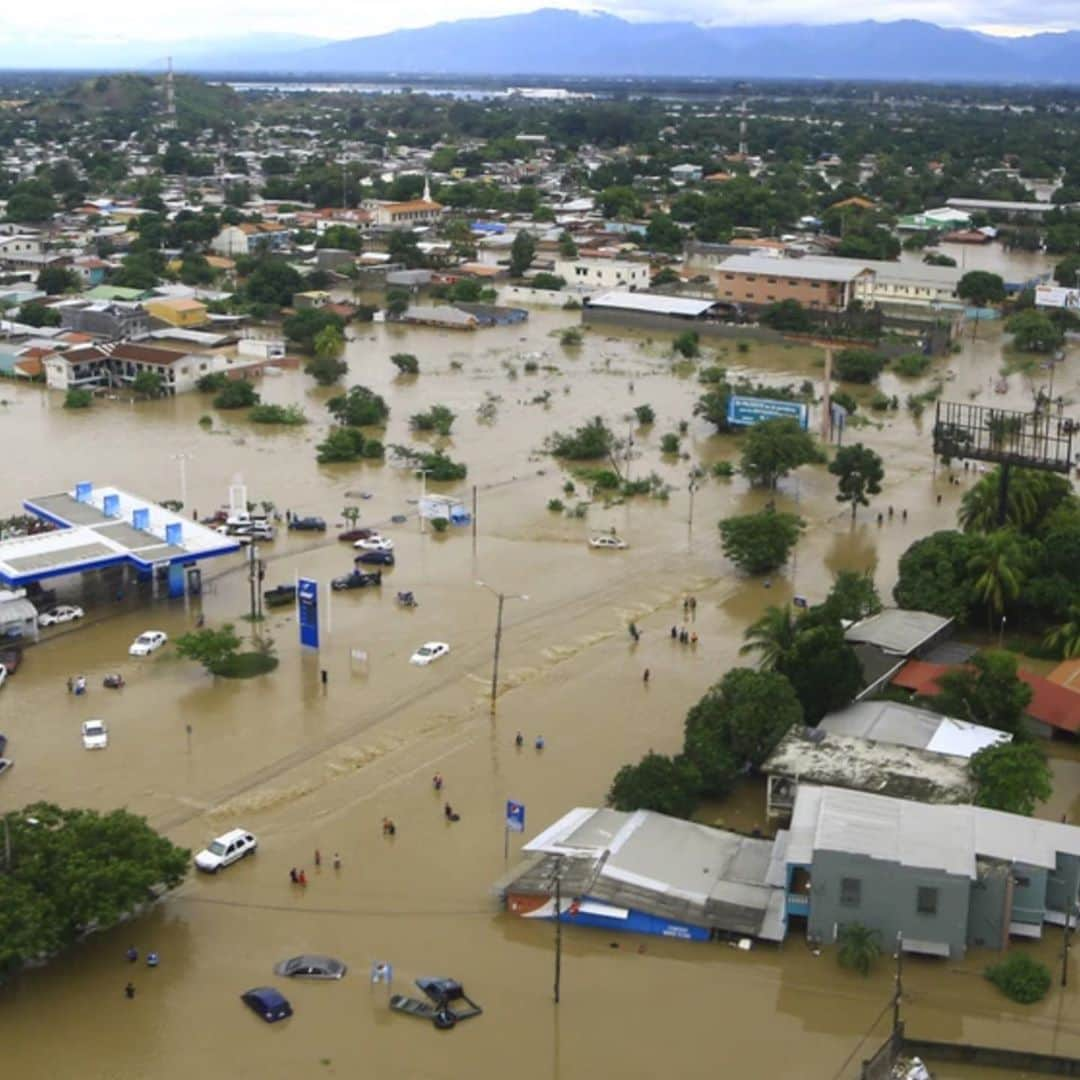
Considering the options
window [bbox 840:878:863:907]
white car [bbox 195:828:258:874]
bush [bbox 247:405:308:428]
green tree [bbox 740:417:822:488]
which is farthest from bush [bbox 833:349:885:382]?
white car [bbox 195:828:258:874]

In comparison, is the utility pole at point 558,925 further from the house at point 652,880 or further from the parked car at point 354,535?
the parked car at point 354,535

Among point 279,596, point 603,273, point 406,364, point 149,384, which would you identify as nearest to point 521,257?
point 603,273

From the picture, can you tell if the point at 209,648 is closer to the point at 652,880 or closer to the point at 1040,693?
the point at 652,880

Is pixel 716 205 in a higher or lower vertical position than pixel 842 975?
higher

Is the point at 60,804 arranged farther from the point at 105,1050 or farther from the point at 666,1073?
the point at 666,1073

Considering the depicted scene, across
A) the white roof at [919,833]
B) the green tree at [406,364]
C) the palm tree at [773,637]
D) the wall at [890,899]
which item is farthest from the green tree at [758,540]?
the green tree at [406,364]

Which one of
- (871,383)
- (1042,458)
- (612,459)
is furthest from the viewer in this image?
(871,383)

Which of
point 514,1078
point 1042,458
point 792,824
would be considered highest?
point 1042,458

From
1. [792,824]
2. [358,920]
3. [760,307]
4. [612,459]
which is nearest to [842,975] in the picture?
[792,824]
